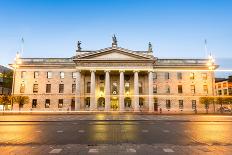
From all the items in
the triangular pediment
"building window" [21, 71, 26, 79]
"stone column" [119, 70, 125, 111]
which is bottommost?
"stone column" [119, 70, 125, 111]

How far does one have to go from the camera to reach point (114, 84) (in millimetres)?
63281

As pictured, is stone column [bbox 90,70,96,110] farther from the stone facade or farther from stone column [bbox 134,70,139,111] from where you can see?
A: stone column [bbox 134,70,139,111]

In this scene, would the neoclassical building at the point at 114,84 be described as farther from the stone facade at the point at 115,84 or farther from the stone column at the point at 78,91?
the stone column at the point at 78,91

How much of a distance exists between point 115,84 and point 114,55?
8.27m

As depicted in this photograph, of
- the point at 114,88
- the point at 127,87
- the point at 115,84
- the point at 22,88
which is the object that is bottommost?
the point at 114,88

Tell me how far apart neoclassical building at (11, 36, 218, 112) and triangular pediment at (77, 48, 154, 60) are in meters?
0.25

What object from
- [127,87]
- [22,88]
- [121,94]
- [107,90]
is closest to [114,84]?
[127,87]

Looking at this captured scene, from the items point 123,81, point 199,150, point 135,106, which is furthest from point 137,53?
point 199,150

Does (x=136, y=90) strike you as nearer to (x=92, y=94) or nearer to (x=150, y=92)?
(x=150, y=92)

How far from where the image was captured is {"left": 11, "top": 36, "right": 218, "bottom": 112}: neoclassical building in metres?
61.7

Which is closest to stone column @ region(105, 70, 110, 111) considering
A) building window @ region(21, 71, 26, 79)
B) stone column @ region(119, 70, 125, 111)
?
stone column @ region(119, 70, 125, 111)

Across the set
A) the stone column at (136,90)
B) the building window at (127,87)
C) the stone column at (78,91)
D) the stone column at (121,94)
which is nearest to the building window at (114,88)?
the building window at (127,87)

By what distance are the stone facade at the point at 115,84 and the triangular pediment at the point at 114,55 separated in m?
0.25

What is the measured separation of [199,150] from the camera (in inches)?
388
